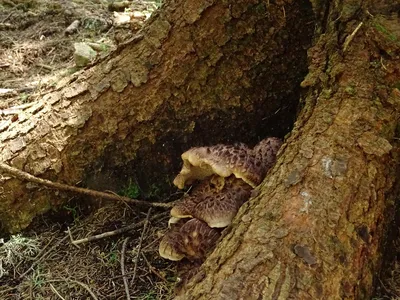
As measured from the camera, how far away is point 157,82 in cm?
323

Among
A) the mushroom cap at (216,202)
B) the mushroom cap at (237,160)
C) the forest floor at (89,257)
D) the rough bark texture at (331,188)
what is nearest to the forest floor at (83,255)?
the forest floor at (89,257)

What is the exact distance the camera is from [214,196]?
2.79 meters

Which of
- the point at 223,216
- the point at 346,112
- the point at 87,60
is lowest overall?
the point at 87,60

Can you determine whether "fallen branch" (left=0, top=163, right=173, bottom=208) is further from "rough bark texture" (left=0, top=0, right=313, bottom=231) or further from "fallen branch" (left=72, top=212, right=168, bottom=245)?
"fallen branch" (left=72, top=212, right=168, bottom=245)

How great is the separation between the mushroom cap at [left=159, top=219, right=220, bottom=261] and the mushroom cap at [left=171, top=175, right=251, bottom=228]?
0.05 metres

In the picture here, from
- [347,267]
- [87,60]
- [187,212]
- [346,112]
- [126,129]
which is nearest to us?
[347,267]

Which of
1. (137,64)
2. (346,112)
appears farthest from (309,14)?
(137,64)

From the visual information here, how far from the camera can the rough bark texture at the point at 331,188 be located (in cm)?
204

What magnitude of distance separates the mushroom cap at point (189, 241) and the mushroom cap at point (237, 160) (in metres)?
0.32

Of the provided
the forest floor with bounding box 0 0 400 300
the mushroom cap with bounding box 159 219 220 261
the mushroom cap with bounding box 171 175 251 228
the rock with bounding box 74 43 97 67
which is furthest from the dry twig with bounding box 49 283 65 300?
the rock with bounding box 74 43 97 67

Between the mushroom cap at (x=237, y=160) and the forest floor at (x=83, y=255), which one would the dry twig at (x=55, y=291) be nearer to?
the forest floor at (x=83, y=255)

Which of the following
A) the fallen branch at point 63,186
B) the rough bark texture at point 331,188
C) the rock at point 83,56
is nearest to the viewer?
the rough bark texture at point 331,188

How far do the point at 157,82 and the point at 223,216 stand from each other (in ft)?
3.57

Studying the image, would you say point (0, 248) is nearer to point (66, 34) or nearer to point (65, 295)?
point (65, 295)
